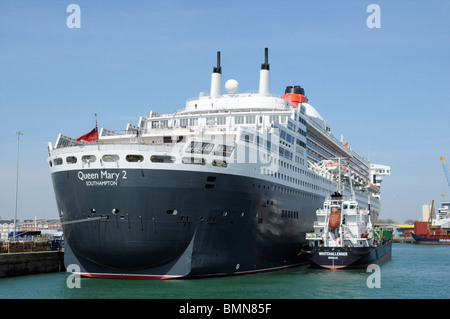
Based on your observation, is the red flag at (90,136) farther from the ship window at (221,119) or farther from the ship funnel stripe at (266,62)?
the ship funnel stripe at (266,62)

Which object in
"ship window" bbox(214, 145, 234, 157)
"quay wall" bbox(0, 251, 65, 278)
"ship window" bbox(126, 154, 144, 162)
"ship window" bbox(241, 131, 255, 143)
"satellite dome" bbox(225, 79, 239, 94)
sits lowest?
"quay wall" bbox(0, 251, 65, 278)

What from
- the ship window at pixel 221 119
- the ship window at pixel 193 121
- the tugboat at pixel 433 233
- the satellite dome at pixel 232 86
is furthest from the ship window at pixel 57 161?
the tugboat at pixel 433 233

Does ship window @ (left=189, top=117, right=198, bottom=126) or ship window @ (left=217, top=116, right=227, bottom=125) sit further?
ship window @ (left=189, top=117, right=198, bottom=126)

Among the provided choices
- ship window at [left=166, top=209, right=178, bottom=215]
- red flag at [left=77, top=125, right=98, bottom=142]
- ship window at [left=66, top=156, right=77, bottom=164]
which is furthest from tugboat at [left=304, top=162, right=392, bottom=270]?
ship window at [left=66, top=156, right=77, bottom=164]

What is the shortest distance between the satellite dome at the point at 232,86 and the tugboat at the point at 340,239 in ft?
42.5

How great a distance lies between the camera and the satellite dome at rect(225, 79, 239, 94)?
46394 mm

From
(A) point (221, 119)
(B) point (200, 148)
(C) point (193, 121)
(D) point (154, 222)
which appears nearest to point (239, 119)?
A: (A) point (221, 119)

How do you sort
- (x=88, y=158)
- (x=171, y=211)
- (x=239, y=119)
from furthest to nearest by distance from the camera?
(x=239, y=119)
(x=88, y=158)
(x=171, y=211)

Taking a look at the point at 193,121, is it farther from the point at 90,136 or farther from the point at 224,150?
the point at 90,136

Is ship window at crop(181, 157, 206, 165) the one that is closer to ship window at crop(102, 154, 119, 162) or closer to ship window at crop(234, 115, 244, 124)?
ship window at crop(102, 154, 119, 162)

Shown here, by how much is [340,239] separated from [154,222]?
18255 mm

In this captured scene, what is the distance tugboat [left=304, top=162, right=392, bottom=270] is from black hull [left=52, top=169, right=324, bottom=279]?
30.7ft

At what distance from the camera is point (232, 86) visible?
4638 centimetres

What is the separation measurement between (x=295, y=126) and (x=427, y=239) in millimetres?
85390
